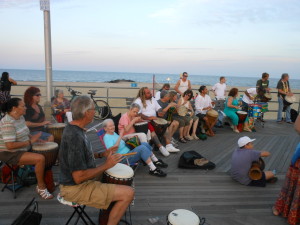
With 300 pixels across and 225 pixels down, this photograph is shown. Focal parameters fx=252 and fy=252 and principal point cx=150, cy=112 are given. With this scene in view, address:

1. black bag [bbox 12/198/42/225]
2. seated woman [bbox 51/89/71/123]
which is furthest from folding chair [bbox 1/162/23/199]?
seated woman [bbox 51/89/71/123]

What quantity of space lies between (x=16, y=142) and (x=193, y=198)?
7.44 feet

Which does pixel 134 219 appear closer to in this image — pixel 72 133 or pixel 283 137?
pixel 72 133

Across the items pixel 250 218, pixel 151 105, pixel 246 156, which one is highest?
pixel 151 105

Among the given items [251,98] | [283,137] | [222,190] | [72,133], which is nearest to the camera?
[72,133]

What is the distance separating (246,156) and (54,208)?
102 inches

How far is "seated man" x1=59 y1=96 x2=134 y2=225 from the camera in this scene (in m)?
2.04

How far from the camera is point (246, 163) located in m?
3.60

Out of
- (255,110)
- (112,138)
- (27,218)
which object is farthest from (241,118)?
(27,218)

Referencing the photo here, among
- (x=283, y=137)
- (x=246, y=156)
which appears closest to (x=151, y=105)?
(x=246, y=156)

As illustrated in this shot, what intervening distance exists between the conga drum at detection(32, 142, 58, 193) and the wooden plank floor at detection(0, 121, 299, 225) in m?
0.15

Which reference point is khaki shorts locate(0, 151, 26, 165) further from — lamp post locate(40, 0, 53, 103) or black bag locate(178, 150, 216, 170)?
lamp post locate(40, 0, 53, 103)

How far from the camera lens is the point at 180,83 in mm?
7945

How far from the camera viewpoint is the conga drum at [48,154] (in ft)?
10.2

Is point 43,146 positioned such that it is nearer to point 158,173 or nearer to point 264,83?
point 158,173
